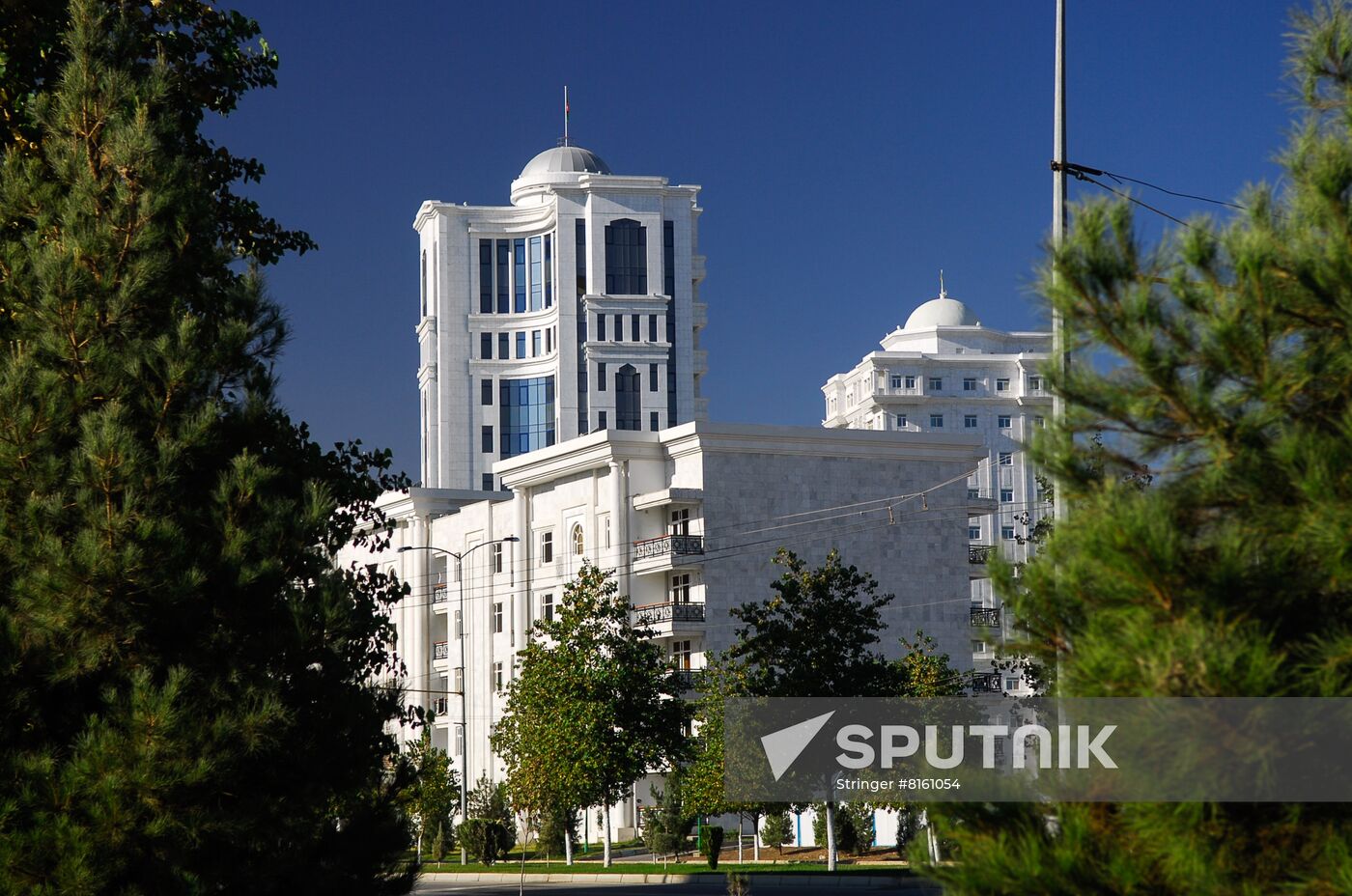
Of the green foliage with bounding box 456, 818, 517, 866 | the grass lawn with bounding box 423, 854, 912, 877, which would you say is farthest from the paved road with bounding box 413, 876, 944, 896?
the green foliage with bounding box 456, 818, 517, 866

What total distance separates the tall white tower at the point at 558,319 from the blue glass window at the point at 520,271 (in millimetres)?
78

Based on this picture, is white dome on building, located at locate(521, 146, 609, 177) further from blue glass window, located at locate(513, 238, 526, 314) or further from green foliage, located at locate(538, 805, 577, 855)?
green foliage, located at locate(538, 805, 577, 855)

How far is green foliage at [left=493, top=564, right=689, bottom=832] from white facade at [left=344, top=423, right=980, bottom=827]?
878 cm

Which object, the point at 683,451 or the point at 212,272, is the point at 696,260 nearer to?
the point at 683,451

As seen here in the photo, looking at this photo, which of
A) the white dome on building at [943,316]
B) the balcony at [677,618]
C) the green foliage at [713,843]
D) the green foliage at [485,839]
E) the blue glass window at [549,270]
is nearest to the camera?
the green foliage at [713,843]

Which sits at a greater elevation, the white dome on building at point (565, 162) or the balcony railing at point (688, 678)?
the white dome on building at point (565, 162)

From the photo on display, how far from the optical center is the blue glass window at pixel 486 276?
13012cm

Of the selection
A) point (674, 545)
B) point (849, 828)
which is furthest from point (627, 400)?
point (849, 828)

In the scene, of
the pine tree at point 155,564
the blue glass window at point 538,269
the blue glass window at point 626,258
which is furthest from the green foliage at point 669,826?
the blue glass window at point 538,269

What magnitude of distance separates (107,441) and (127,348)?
882mm

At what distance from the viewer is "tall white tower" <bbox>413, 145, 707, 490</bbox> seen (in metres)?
126

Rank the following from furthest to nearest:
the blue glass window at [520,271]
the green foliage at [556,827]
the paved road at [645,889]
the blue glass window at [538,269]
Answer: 1. the blue glass window at [520,271]
2. the blue glass window at [538,269]
3. the green foliage at [556,827]
4. the paved road at [645,889]

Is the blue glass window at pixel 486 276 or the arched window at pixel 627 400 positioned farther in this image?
the blue glass window at pixel 486 276

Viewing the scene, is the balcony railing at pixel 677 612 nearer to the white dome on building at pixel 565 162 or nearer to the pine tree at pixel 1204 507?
the pine tree at pixel 1204 507
